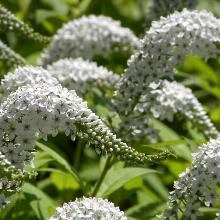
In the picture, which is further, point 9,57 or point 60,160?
point 9,57

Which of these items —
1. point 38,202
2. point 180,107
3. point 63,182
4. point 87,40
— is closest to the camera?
point 38,202

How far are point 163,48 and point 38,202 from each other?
58.9 inches

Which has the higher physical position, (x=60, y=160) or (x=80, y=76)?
(x=80, y=76)

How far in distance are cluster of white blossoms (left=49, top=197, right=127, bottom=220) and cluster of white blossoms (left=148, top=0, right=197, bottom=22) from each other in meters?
3.19

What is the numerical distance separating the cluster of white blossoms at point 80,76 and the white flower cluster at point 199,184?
5.81 feet

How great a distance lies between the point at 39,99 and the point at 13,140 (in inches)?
11.3

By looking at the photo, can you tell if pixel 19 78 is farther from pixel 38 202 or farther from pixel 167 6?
pixel 167 6

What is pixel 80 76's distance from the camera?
19.5 feet

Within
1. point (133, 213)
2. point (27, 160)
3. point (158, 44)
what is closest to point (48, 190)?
point (133, 213)

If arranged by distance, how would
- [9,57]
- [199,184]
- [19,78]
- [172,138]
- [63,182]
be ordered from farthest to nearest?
[172,138], [63,182], [9,57], [19,78], [199,184]

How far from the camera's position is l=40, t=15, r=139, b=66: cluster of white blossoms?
6.61 meters

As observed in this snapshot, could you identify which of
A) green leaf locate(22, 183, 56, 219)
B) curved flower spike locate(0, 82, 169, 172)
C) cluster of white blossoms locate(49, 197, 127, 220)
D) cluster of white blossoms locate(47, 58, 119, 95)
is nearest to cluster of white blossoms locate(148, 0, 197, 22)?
cluster of white blossoms locate(47, 58, 119, 95)

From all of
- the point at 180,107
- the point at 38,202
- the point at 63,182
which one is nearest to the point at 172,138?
the point at 180,107

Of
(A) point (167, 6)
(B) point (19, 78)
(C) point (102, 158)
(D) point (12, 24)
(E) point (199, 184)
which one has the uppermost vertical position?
(A) point (167, 6)
